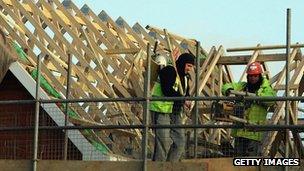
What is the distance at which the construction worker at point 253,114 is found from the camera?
1398cm

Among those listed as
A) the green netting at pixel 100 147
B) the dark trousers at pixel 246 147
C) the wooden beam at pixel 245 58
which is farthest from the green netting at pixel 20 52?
the dark trousers at pixel 246 147

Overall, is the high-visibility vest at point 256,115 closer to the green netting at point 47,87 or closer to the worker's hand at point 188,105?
the worker's hand at point 188,105

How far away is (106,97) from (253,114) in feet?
17.4

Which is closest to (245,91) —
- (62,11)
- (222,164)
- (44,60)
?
(222,164)

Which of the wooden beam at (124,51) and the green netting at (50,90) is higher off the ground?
the wooden beam at (124,51)

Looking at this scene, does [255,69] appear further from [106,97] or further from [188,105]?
[106,97]

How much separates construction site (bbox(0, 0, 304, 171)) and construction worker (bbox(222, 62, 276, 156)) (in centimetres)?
14

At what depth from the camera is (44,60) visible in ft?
62.4

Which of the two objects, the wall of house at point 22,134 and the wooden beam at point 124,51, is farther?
the wooden beam at point 124,51

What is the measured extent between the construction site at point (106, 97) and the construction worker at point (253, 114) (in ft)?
0.45

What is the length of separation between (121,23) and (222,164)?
964 centimetres

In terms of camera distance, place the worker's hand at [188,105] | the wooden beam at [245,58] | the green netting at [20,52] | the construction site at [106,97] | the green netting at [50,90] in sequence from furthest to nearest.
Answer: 1. the green netting at [20,52]
2. the wooden beam at [245,58]
3. the green netting at [50,90]
4. the worker's hand at [188,105]
5. the construction site at [106,97]

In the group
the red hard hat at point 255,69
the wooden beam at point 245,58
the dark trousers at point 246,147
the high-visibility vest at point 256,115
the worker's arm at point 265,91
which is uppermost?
the wooden beam at point 245,58

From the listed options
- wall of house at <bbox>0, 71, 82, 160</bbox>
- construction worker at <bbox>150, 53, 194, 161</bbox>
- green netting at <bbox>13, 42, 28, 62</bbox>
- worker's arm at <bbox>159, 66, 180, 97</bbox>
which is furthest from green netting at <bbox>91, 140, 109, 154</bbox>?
green netting at <bbox>13, 42, 28, 62</bbox>
